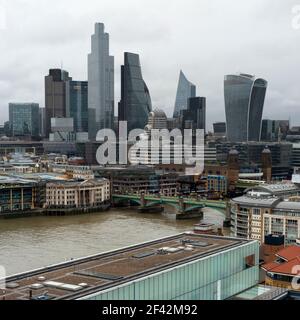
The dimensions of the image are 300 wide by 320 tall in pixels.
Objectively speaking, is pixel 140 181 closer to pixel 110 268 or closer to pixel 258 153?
pixel 258 153

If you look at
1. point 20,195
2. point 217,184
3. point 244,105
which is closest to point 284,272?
point 20,195

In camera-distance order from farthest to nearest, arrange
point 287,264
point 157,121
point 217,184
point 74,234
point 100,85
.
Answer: point 100,85 < point 157,121 < point 217,184 < point 74,234 < point 287,264

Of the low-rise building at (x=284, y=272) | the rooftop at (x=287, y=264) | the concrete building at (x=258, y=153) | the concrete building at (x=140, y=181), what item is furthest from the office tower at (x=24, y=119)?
the low-rise building at (x=284, y=272)

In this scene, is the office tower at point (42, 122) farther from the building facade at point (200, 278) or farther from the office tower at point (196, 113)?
the building facade at point (200, 278)

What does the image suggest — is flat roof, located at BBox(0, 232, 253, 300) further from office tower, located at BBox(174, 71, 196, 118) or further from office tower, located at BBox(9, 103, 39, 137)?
office tower, located at BBox(9, 103, 39, 137)

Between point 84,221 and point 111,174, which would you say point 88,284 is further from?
point 111,174
